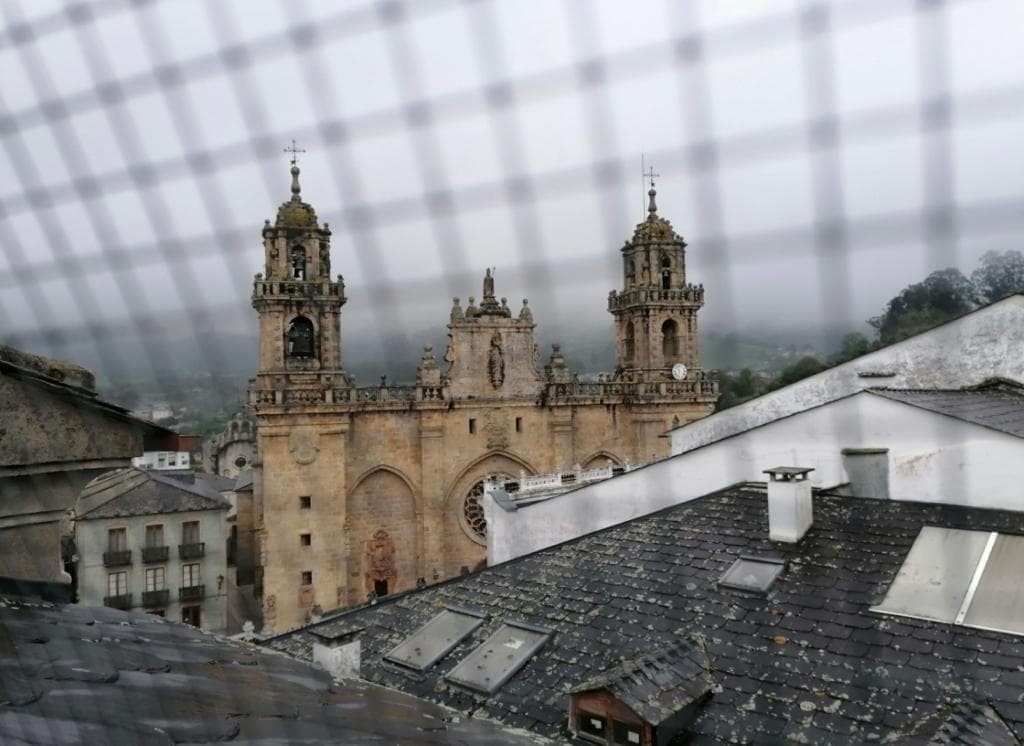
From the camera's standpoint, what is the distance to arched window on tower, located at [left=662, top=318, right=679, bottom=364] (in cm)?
1260

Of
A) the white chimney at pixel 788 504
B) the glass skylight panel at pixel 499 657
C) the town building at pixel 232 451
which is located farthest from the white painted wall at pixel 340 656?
the town building at pixel 232 451

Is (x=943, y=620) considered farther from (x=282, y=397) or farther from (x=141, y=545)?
(x=141, y=545)

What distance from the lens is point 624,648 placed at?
3.10m

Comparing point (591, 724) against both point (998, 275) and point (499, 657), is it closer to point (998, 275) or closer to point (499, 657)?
point (499, 657)

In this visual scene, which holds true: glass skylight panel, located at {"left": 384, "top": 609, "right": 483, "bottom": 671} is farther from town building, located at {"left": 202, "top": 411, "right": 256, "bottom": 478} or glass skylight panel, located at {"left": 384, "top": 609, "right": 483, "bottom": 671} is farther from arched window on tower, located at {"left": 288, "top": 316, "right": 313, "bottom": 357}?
town building, located at {"left": 202, "top": 411, "right": 256, "bottom": 478}

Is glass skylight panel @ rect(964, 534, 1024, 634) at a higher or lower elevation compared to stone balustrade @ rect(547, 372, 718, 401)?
lower

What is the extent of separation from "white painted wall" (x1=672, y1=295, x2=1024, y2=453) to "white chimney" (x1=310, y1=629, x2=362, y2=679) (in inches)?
142

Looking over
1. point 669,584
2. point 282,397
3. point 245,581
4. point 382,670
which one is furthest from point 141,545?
point 669,584

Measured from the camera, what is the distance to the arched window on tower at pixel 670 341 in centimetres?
1260

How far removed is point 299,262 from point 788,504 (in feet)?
29.2

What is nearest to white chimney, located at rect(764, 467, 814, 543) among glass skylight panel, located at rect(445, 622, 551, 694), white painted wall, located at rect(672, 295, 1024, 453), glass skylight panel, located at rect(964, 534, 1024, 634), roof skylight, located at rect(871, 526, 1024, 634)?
roof skylight, located at rect(871, 526, 1024, 634)

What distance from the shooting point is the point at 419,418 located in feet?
37.1

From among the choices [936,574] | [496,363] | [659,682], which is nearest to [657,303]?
[496,363]

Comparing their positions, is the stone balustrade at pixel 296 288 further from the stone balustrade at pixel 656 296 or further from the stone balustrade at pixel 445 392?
the stone balustrade at pixel 656 296
